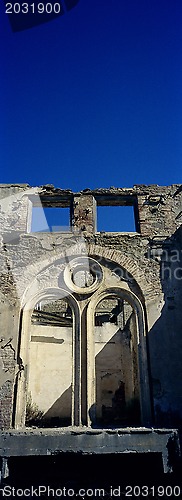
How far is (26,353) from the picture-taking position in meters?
8.56

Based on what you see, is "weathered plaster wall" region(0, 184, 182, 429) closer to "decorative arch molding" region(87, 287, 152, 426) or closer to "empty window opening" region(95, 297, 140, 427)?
"decorative arch molding" region(87, 287, 152, 426)

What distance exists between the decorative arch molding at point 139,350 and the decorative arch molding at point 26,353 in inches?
9.5

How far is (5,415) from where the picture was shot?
7.87 metres

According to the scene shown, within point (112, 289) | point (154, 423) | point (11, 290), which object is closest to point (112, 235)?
point (112, 289)

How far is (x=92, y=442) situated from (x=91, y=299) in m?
3.26

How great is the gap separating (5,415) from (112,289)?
3684 millimetres

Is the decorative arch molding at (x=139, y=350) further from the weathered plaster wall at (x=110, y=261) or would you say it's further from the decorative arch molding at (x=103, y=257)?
the decorative arch molding at (x=103, y=257)

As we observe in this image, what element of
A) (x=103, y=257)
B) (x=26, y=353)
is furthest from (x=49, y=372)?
(x=103, y=257)

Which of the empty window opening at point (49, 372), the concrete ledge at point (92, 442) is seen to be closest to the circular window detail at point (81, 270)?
the concrete ledge at point (92, 442)

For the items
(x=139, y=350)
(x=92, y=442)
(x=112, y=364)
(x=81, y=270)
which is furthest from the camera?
(x=112, y=364)

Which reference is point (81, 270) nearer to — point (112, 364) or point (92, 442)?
point (92, 442)

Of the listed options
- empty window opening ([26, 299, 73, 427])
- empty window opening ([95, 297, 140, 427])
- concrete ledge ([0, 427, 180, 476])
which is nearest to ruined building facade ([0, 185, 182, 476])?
concrete ledge ([0, 427, 180, 476])

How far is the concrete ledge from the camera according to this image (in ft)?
21.7

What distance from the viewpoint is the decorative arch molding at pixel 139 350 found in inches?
316
